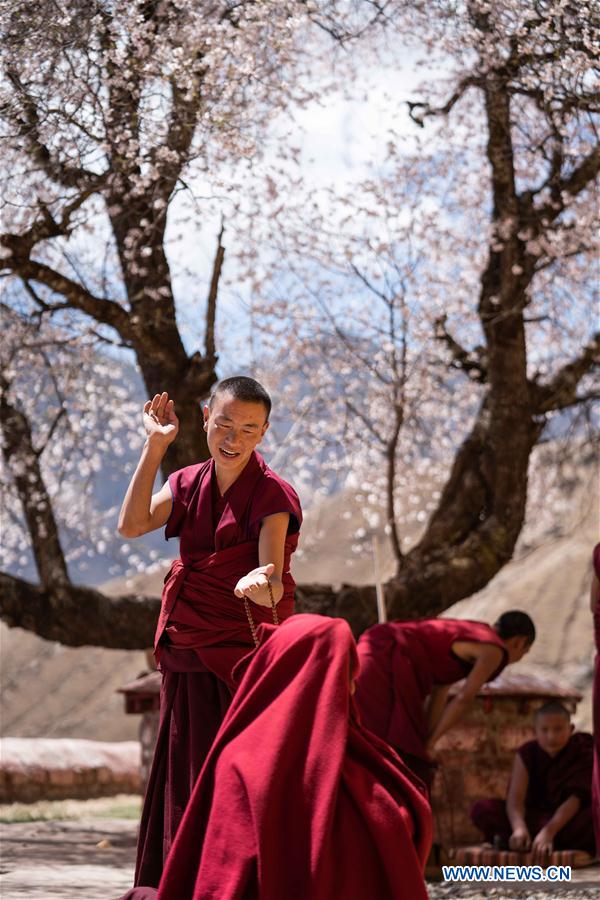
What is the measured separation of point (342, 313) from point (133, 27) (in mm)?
4472

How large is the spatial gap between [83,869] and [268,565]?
3.37 m

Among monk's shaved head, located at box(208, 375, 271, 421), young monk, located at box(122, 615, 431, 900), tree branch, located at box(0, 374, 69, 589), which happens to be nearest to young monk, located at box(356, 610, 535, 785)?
monk's shaved head, located at box(208, 375, 271, 421)

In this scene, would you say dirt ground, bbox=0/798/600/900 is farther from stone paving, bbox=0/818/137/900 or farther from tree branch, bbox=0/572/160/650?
tree branch, bbox=0/572/160/650

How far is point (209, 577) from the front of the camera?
343 cm

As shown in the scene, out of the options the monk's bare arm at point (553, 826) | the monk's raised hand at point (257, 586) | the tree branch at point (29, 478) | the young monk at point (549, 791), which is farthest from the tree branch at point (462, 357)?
the monk's raised hand at point (257, 586)

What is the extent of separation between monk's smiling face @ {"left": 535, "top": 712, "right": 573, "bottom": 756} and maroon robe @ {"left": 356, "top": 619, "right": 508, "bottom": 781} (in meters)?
0.59

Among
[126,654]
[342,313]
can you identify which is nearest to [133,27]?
[342,313]

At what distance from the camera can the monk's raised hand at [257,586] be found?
3078mm

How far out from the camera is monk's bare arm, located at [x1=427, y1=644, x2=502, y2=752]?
5348 mm

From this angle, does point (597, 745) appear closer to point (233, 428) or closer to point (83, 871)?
point (83, 871)

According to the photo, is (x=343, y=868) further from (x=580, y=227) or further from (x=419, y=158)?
(x=419, y=158)

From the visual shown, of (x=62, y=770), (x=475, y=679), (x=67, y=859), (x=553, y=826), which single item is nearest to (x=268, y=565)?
(x=475, y=679)

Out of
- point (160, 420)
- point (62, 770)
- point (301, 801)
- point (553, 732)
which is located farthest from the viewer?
point (62, 770)

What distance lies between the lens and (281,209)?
29.9 feet
